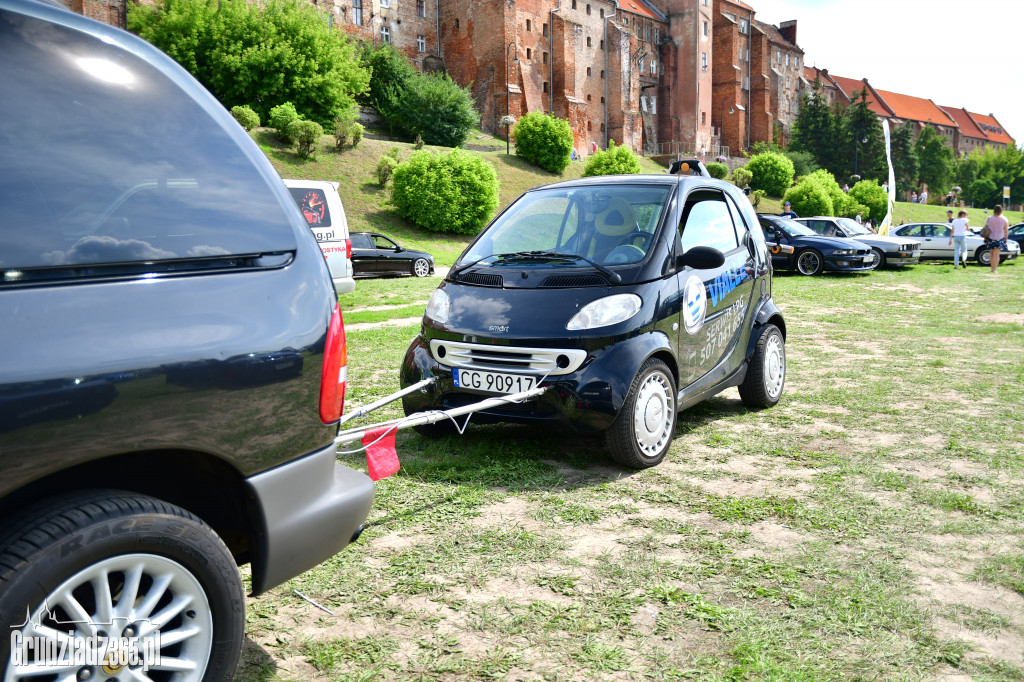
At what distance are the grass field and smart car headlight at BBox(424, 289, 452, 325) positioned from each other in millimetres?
866

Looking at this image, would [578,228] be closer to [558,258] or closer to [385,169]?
[558,258]

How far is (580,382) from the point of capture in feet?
14.5

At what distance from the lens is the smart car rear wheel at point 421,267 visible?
22309 millimetres

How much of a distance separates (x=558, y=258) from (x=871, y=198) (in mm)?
55007

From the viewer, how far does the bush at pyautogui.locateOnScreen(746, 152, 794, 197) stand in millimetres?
62281

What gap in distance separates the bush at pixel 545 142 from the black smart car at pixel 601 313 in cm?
4591

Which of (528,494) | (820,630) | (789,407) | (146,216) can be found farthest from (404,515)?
(789,407)

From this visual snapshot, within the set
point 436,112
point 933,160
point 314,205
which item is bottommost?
point 314,205

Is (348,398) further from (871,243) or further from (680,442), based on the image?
(871,243)

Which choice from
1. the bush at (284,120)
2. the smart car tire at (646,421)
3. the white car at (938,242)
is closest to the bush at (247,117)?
the bush at (284,120)

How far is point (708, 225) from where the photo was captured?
220 inches

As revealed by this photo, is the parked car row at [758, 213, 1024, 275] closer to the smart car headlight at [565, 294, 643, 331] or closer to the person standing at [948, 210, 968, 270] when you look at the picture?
the person standing at [948, 210, 968, 270]

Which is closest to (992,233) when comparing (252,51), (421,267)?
(421,267)

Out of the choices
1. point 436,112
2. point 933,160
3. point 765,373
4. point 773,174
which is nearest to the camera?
point 765,373
